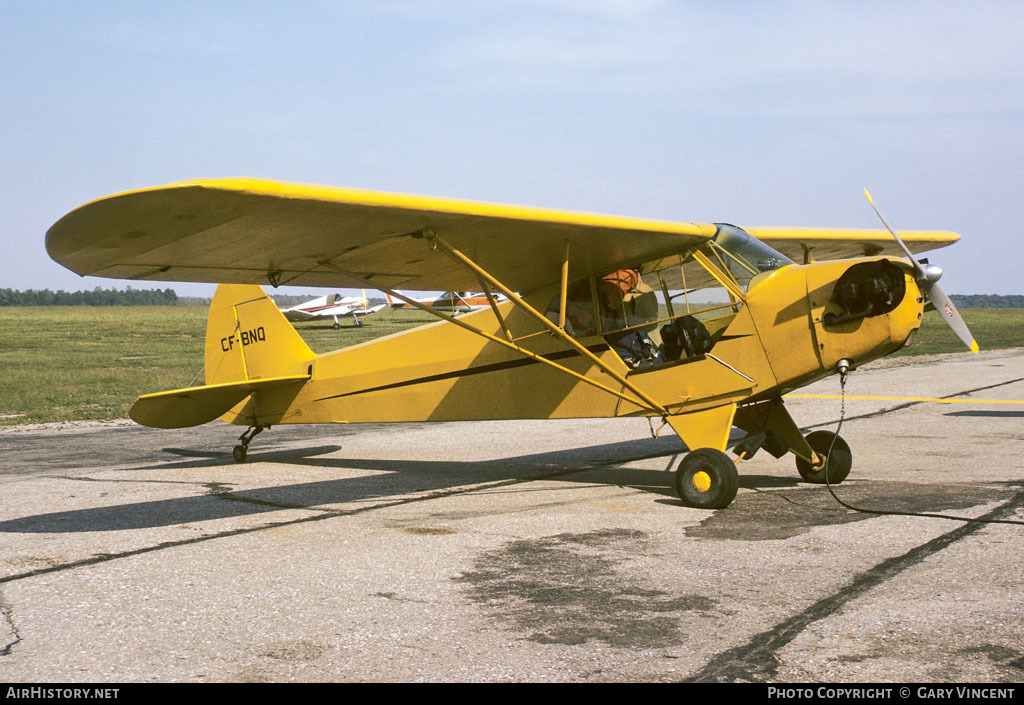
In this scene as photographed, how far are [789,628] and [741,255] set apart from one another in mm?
4271

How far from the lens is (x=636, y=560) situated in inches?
214

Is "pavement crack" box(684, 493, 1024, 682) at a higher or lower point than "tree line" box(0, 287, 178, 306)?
lower

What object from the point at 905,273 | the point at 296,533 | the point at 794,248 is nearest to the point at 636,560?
the point at 296,533

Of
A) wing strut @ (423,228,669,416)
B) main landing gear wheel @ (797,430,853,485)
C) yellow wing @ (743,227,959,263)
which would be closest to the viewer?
wing strut @ (423,228,669,416)

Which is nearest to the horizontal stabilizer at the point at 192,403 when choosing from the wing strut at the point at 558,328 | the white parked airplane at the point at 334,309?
the wing strut at the point at 558,328

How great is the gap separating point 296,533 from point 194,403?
378cm

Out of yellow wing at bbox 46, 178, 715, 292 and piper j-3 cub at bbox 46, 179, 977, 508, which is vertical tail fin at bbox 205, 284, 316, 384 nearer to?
piper j-3 cub at bbox 46, 179, 977, 508

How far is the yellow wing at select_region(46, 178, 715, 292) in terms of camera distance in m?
5.52

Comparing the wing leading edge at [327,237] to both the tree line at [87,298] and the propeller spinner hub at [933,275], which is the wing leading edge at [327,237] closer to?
the propeller spinner hub at [933,275]

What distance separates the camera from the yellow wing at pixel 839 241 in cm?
1072

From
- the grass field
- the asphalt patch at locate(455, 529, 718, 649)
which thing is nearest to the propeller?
the asphalt patch at locate(455, 529, 718, 649)

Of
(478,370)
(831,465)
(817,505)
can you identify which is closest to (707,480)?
(817,505)

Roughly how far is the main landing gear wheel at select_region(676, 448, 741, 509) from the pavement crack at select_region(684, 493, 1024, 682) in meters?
1.60
